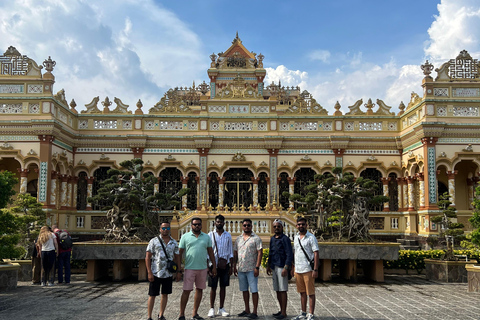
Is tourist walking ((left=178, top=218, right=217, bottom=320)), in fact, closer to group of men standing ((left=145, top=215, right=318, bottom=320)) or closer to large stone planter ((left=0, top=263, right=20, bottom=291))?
group of men standing ((left=145, top=215, right=318, bottom=320))

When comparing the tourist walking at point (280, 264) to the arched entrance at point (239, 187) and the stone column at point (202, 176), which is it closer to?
the stone column at point (202, 176)

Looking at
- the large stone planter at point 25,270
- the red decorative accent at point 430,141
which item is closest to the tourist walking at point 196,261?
the large stone planter at point 25,270

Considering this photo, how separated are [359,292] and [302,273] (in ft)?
12.7

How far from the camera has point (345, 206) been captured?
49.6 ft

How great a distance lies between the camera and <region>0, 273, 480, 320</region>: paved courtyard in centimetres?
872

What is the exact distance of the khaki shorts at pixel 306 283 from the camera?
8125 millimetres

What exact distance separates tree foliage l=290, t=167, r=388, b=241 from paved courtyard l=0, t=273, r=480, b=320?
1.64m

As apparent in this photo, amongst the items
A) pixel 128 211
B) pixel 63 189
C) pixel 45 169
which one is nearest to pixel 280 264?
pixel 128 211

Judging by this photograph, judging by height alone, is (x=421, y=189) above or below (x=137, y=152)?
below

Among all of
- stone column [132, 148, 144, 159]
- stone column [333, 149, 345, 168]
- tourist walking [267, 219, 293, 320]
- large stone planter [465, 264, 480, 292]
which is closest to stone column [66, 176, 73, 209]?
stone column [132, 148, 144, 159]

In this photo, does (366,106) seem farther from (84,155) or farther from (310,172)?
(84,155)

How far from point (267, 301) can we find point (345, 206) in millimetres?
5923

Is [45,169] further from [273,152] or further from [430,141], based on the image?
[430,141]

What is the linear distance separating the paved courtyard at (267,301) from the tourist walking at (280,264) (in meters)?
0.40
